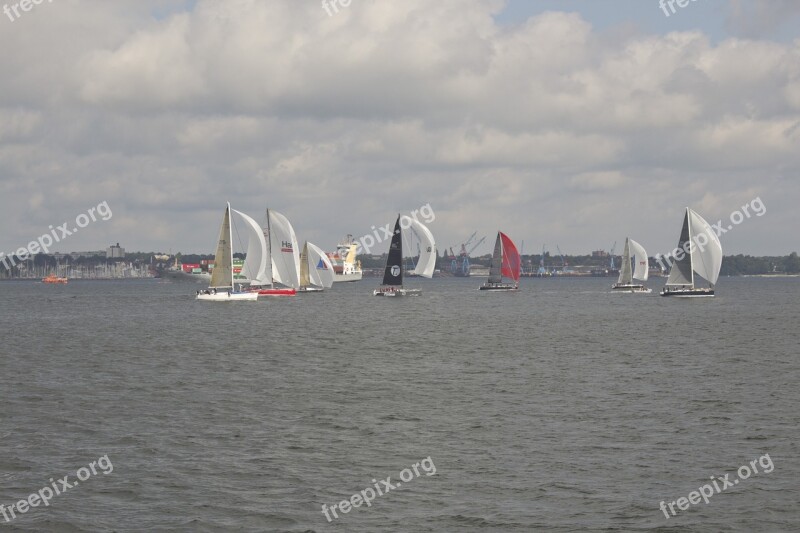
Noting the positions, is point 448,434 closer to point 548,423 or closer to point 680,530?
point 548,423

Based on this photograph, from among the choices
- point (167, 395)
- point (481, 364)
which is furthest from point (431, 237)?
point (167, 395)

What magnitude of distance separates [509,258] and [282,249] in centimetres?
3893

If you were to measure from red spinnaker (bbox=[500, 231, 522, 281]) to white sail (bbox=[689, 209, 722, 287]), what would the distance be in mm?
35368

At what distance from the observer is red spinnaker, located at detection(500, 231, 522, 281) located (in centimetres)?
13412

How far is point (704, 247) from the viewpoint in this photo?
331 feet

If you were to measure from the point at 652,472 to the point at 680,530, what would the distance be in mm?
4169

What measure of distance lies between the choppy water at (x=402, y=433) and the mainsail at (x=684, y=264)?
4373cm

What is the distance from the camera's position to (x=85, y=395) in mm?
34969

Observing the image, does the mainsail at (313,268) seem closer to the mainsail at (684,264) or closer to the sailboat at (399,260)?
the sailboat at (399,260)

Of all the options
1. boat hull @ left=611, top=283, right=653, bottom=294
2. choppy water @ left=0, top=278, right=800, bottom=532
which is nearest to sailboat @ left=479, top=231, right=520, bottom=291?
boat hull @ left=611, top=283, right=653, bottom=294

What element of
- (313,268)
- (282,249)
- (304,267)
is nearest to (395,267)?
(282,249)

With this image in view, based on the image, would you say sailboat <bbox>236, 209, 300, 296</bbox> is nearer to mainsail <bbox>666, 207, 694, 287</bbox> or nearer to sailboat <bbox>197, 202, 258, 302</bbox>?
sailboat <bbox>197, 202, 258, 302</bbox>

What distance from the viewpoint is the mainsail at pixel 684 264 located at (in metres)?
100

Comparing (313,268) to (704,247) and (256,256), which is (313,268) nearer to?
(256,256)
